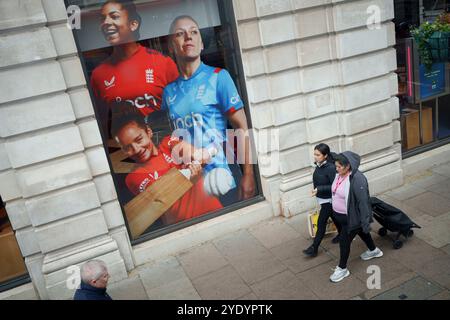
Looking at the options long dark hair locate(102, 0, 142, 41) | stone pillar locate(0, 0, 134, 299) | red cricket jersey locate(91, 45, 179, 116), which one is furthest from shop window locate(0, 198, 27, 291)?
long dark hair locate(102, 0, 142, 41)

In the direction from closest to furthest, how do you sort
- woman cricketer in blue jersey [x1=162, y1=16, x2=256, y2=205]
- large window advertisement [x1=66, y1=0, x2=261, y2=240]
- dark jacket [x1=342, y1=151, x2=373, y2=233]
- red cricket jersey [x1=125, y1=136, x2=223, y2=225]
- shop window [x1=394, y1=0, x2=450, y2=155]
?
dark jacket [x1=342, y1=151, x2=373, y2=233] < large window advertisement [x1=66, y1=0, x2=261, y2=240] < woman cricketer in blue jersey [x1=162, y1=16, x2=256, y2=205] < red cricket jersey [x1=125, y1=136, x2=223, y2=225] < shop window [x1=394, y1=0, x2=450, y2=155]

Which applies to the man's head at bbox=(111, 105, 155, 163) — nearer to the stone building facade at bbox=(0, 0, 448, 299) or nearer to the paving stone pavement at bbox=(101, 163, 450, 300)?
the stone building facade at bbox=(0, 0, 448, 299)

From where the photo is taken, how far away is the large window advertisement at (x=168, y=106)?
641cm

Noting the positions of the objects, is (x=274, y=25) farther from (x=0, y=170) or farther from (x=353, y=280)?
(x=0, y=170)

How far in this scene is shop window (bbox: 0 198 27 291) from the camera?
6.44 m

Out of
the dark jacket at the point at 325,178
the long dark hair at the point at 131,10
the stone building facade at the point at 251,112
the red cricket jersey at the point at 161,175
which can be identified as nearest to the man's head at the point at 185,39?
the long dark hair at the point at 131,10

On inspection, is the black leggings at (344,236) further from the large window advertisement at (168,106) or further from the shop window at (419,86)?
the shop window at (419,86)

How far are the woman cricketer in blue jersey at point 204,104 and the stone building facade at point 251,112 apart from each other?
0.35m

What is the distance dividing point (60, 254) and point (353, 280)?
4.18 meters

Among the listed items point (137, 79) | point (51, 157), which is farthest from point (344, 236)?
point (51, 157)

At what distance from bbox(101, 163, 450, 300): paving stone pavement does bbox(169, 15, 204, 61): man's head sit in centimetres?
314

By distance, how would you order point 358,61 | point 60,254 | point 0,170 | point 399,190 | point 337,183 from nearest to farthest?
point 337,183 < point 0,170 < point 60,254 < point 358,61 < point 399,190

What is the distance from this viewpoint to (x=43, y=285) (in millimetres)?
6402

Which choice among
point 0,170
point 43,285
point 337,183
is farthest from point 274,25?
point 43,285
